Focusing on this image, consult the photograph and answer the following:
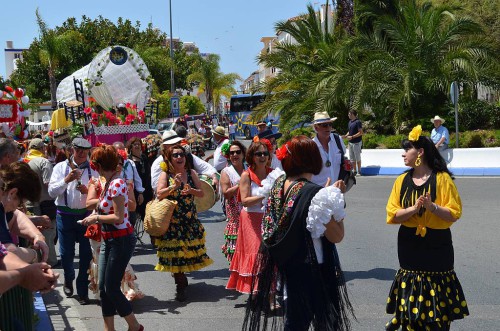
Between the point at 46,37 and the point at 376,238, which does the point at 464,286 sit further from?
the point at 46,37

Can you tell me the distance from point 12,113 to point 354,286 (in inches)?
241

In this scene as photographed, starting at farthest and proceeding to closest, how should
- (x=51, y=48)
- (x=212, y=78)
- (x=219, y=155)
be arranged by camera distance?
(x=212, y=78)
(x=51, y=48)
(x=219, y=155)

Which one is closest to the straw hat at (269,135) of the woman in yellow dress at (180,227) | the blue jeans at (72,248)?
the woman in yellow dress at (180,227)

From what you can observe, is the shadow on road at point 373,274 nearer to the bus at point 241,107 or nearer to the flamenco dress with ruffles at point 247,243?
the flamenco dress with ruffles at point 247,243

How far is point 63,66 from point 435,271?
4683 centimetres

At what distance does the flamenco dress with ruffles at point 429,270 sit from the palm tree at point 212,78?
205ft

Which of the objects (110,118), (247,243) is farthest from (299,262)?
(110,118)

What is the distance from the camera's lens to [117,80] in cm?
1644

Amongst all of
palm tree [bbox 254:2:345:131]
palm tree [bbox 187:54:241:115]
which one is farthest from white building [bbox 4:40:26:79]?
palm tree [bbox 254:2:345:131]

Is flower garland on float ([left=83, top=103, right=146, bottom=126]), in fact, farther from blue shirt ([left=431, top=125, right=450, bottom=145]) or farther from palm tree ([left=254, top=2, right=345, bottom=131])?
palm tree ([left=254, top=2, right=345, bottom=131])

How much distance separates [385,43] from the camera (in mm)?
24391

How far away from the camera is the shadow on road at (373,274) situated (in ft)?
26.1

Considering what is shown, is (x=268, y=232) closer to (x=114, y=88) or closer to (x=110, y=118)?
(x=110, y=118)

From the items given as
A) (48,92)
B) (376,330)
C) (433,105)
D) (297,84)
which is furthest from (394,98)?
(48,92)
